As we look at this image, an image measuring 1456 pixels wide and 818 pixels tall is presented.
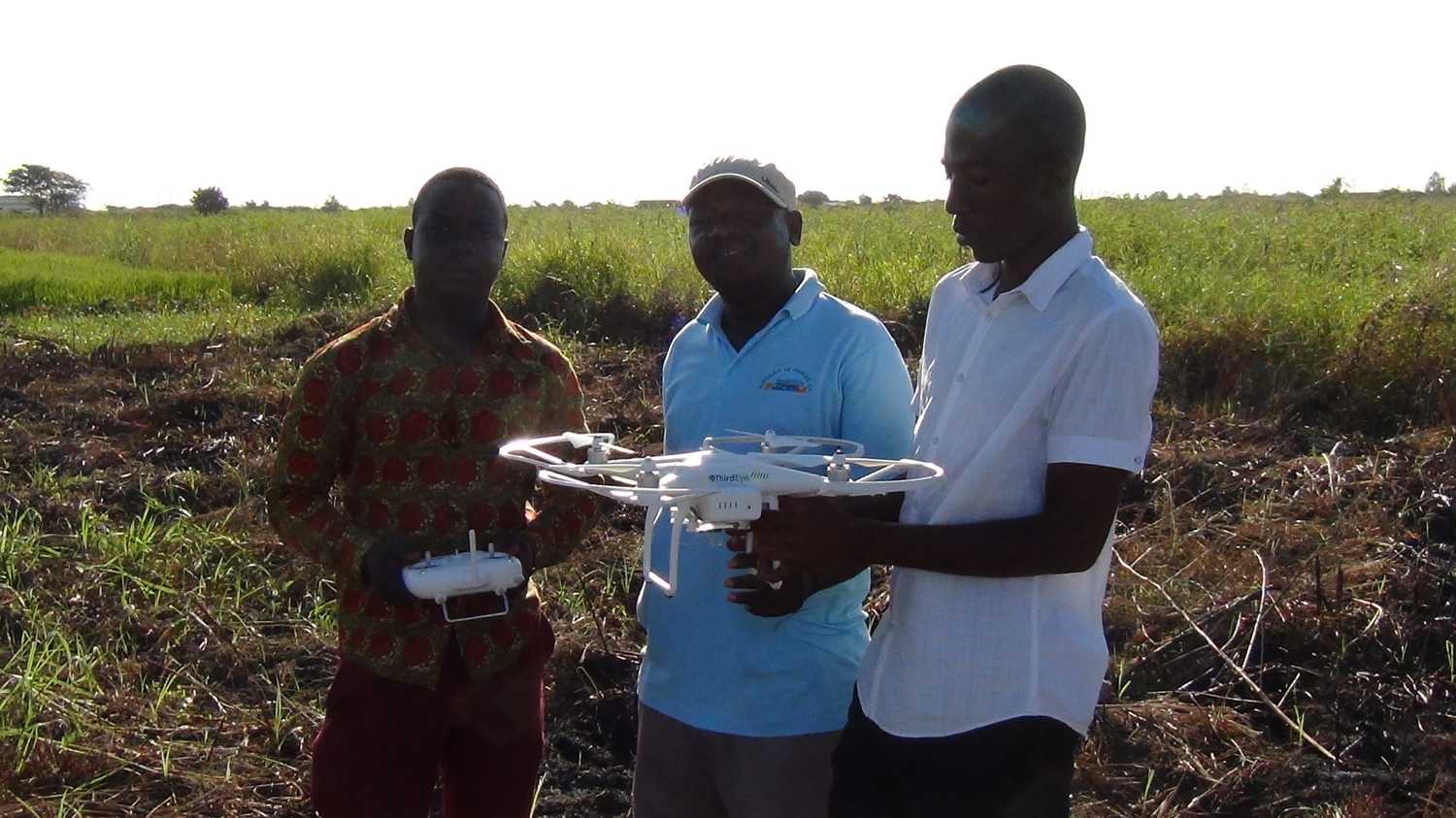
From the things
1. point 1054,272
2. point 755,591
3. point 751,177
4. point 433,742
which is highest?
point 751,177

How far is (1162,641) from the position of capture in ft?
12.3

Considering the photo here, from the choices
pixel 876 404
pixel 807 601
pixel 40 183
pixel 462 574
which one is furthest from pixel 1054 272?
pixel 40 183

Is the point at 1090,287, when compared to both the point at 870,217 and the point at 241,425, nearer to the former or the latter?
the point at 241,425

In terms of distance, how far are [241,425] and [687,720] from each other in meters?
4.94

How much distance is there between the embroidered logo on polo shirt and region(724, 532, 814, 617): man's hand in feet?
0.94

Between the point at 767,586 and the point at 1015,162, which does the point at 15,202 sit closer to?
the point at 767,586

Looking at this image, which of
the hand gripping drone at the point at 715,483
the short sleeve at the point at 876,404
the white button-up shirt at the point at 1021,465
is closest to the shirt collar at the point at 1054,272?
the white button-up shirt at the point at 1021,465

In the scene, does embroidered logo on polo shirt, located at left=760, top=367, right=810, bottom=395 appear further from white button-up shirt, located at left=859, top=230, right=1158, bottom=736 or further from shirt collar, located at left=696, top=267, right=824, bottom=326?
white button-up shirt, located at left=859, top=230, right=1158, bottom=736

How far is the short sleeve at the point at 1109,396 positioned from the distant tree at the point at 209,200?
113 ft

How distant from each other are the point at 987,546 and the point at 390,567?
2.99 feet

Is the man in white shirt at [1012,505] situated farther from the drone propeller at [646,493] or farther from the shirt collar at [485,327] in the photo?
the shirt collar at [485,327]

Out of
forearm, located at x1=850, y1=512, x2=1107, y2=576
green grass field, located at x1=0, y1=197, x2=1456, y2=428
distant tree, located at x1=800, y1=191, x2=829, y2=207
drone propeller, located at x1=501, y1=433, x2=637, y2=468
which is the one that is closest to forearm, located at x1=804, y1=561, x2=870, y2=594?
forearm, located at x1=850, y1=512, x2=1107, y2=576

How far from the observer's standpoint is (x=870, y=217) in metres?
15.8

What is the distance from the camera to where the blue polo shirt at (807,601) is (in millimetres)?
1926
